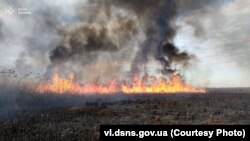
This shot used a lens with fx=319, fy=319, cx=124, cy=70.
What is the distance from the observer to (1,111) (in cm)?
5300

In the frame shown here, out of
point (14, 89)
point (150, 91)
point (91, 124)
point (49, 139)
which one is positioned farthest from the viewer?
point (150, 91)

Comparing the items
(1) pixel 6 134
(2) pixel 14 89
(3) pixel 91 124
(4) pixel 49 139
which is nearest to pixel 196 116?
(3) pixel 91 124

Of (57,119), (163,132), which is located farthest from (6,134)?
(163,132)

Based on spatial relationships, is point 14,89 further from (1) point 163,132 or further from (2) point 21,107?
(1) point 163,132

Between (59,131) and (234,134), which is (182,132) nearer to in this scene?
(234,134)

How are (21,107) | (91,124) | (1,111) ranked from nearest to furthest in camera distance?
1. (91,124)
2. (1,111)
3. (21,107)

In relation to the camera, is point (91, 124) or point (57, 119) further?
point (57, 119)

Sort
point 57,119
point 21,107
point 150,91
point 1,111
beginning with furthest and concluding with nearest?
point 150,91
point 21,107
point 1,111
point 57,119

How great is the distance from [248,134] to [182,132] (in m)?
5.27

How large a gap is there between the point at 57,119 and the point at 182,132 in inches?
923

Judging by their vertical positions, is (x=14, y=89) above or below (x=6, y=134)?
above

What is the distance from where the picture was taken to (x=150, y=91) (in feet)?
390

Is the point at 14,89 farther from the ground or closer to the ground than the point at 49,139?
farther from the ground

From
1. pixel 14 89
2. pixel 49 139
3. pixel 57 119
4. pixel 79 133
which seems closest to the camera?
pixel 49 139
